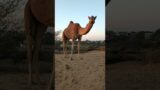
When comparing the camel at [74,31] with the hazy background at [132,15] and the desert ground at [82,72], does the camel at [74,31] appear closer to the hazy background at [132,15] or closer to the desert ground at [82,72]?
the desert ground at [82,72]

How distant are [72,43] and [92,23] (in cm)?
24

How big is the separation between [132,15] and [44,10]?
1255 mm

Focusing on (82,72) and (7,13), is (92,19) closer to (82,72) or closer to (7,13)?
(82,72)

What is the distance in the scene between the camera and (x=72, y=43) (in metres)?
1.91

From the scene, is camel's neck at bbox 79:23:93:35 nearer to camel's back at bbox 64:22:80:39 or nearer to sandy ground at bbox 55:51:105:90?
camel's back at bbox 64:22:80:39

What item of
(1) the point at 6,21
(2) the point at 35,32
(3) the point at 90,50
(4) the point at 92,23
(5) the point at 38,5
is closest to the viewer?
(4) the point at 92,23

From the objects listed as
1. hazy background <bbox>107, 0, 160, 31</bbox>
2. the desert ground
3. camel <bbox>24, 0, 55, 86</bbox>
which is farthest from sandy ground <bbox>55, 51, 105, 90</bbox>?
hazy background <bbox>107, 0, 160, 31</bbox>

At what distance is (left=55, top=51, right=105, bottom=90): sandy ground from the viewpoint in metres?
1.85

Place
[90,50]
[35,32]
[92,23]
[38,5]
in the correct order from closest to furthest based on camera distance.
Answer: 1. [92,23]
2. [90,50]
3. [38,5]
4. [35,32]

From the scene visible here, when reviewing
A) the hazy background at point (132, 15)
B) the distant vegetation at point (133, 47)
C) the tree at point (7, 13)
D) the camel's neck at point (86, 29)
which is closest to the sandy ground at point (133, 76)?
the distant vegetation at point (133, 47)

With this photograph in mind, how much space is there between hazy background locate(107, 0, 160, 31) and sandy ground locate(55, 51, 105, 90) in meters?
1.04

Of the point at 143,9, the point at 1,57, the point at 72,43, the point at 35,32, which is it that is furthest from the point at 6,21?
the point at 72,43

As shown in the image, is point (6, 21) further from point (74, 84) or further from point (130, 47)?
point (74, 84)

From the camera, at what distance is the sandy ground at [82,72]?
1.85 metres
